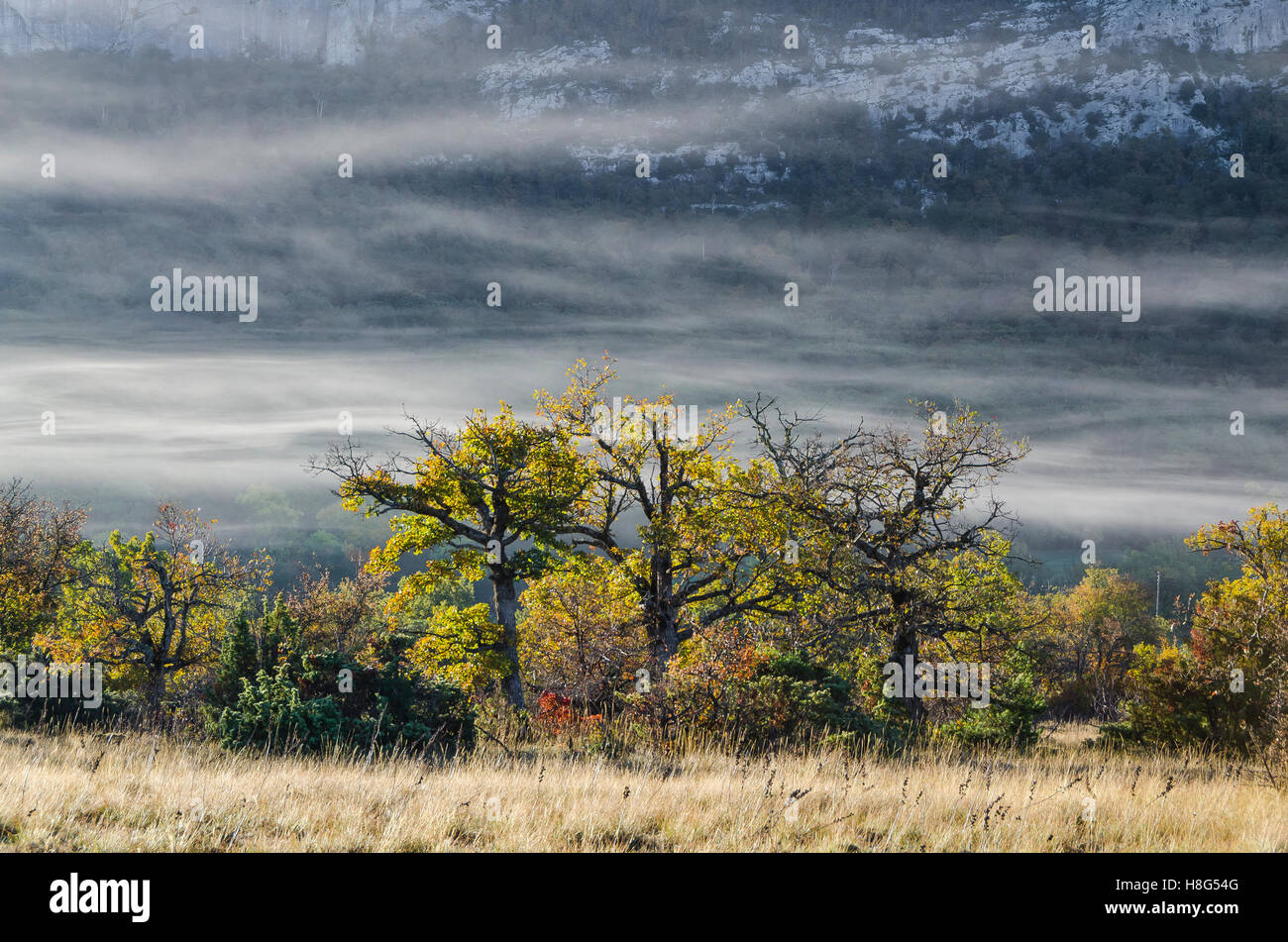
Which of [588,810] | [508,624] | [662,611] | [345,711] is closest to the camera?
[588,810]

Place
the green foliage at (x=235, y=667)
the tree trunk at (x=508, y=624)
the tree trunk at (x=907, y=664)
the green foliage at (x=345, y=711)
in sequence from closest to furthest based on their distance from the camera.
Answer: the green foliage at (x=345, y=711)
the green foliage at (x=235, y=667)
the tree trunk at (x=907, y=664)
the tree trunk at (x=508, y=624)

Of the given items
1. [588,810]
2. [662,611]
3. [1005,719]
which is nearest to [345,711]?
[588,810]

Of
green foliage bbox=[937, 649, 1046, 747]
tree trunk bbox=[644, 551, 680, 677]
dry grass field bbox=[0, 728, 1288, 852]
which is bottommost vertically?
green foliage bbox=[937, 649, 1046, 747]

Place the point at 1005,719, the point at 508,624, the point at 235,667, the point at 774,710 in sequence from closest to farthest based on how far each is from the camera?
the point at 774,710 → the point at 235,667 → the point at 1005,719 → the point at 508,624

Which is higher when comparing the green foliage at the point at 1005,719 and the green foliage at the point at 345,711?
the green foliage at the point at 345,711

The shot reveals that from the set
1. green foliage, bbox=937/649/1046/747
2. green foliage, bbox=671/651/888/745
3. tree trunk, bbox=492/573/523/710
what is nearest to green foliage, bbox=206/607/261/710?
green foliage, bbox=671/651/888/745

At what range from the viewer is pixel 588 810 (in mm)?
9070

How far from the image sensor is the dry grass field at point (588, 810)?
8008 millimetres

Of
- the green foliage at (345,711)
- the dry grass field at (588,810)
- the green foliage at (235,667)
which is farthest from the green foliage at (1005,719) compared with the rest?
the green foliage at (235,667)

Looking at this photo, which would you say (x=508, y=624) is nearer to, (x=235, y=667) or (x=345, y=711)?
(x=235, y=667)

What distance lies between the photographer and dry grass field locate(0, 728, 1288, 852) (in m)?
8.01

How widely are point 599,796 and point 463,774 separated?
2.90 m

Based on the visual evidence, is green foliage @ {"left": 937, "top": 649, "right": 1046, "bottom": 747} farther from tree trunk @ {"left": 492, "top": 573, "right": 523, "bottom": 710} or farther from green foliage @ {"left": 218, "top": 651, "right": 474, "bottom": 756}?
tree trunk @ {"left": 492, "top": 573, "right": 523, "bottom": 710}

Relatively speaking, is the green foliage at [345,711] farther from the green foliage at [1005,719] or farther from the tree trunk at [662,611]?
the green foliage at [1005,719]
